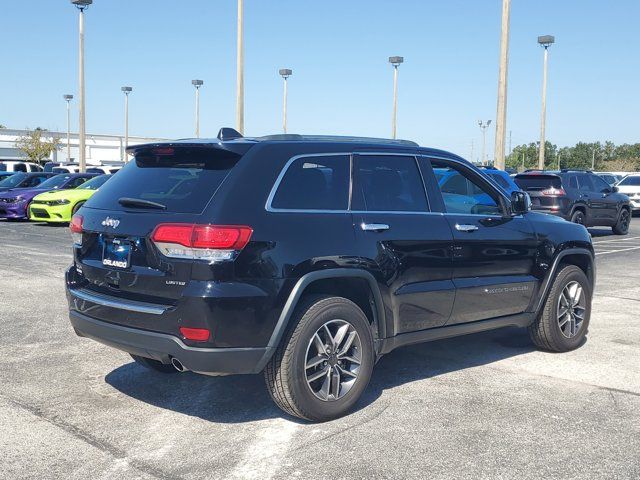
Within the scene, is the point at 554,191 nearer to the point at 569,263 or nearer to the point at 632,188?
the point at 632,188

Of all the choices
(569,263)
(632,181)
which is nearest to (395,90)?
(632,181)

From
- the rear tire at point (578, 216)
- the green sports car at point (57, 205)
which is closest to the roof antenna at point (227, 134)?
the rear tire at point (578, 216)

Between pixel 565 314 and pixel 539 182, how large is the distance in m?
12.1

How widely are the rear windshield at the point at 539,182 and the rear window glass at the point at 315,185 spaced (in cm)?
1392

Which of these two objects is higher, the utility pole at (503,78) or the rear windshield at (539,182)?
the utility pole at (503,78)

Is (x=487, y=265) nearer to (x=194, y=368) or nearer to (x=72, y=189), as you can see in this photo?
(x=194, y=368)

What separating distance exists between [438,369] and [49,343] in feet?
11.3

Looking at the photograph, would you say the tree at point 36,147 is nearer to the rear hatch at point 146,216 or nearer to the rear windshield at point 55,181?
the rear windshield at point 55,181

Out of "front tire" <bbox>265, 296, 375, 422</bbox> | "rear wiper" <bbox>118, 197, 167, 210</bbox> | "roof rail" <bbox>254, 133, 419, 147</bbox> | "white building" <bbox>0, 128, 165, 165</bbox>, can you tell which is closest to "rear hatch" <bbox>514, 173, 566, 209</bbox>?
"roof rail" <bbox>254, 133, 419, 147</bbox>

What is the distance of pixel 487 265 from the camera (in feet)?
19.0

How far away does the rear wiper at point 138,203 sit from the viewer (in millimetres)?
4505

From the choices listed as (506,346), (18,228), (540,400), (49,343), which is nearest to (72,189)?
(18,228)

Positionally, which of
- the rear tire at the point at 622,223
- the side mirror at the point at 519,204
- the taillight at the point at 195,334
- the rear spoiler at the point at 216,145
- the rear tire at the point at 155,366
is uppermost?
the rear spoiler at the point at 216,145

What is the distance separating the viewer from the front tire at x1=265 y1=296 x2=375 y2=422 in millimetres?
4504
